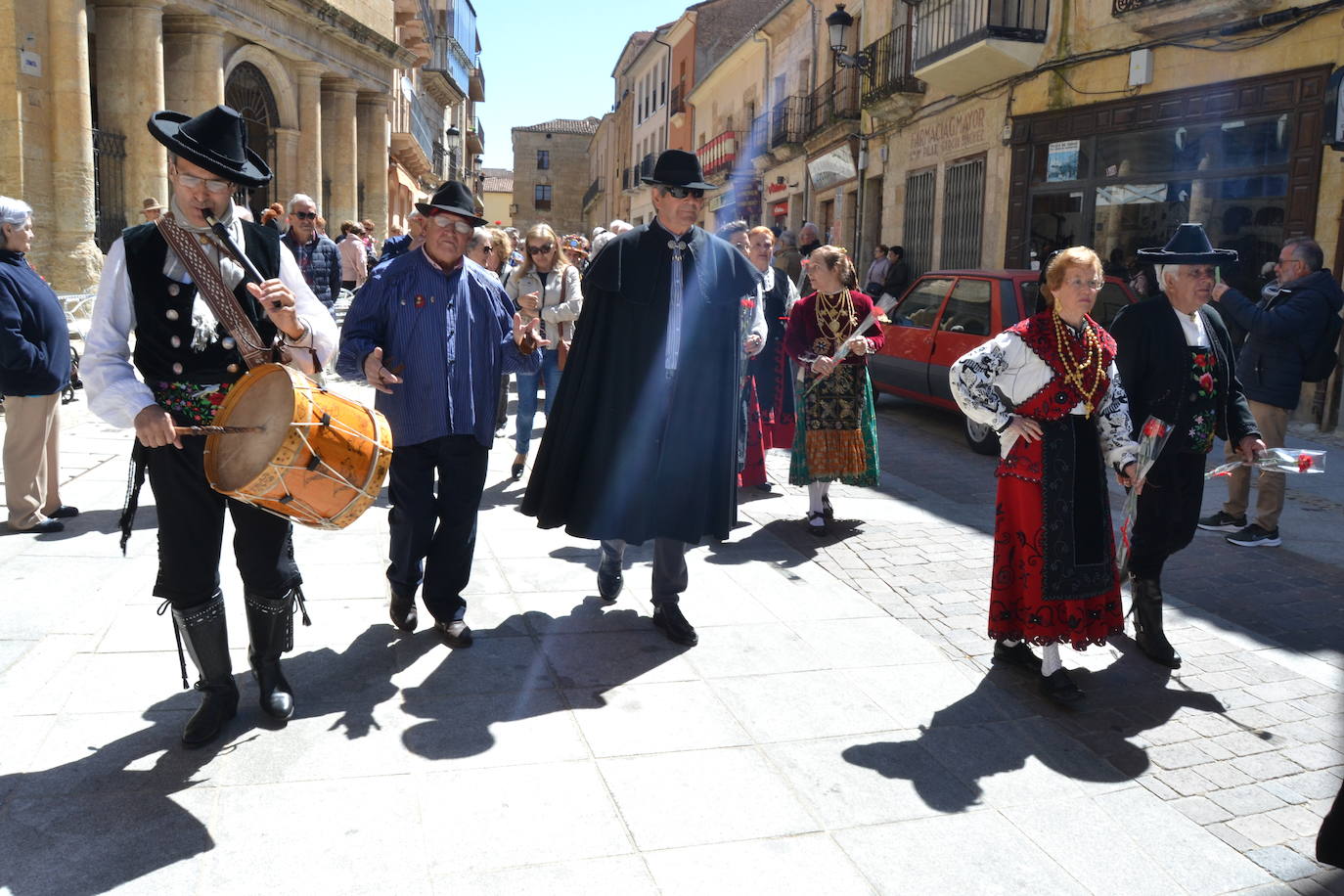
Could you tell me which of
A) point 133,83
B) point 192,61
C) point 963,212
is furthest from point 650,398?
point 192,61

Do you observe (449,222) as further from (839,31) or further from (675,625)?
(839,31)

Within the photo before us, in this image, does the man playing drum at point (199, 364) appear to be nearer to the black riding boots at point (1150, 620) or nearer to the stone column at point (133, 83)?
the black riding boots at point (1150, 620)

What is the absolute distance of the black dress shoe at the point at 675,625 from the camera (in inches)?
181

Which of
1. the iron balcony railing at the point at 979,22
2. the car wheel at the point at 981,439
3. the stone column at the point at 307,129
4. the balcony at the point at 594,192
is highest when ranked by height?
the balcony at the point at 594,192

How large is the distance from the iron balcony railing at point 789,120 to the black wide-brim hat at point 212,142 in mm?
23116

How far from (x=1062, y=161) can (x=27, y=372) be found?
1308 centimetres

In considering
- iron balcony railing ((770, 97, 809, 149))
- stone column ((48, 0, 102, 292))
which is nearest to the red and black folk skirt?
stone column ((48, 0, 102, 292))

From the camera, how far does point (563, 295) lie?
8164 mm

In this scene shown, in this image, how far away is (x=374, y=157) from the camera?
25625 millimetres

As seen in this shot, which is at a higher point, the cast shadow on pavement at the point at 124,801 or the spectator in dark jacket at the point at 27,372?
the spectator in dark jacket at the point at 27,372

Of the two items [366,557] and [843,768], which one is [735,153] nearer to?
[366,557]

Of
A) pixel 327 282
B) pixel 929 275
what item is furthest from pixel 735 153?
pixel 327 282

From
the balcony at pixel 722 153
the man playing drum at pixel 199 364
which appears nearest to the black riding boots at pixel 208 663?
the man playing drum at pixel 199 364

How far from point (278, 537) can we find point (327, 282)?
628cm
